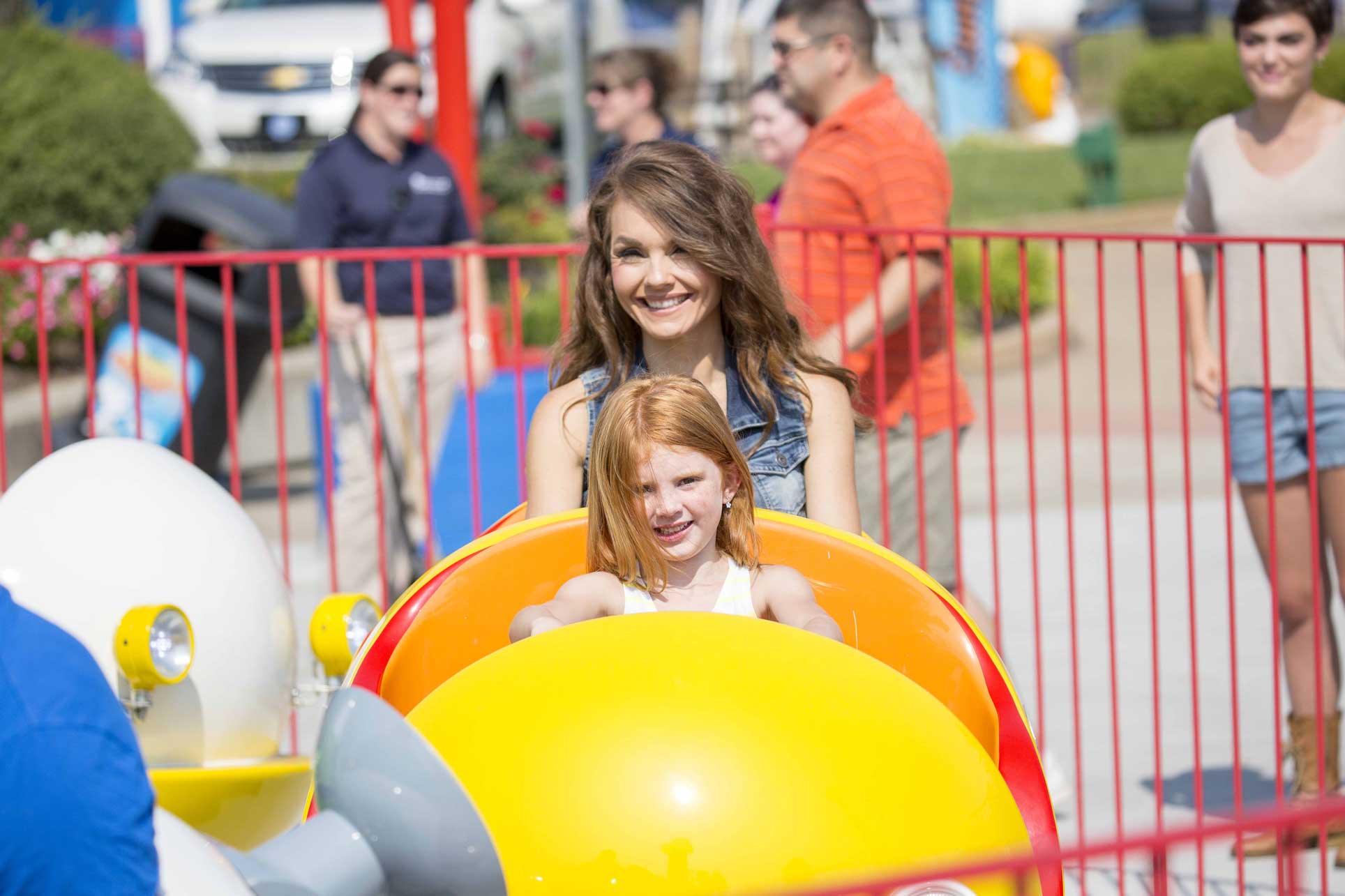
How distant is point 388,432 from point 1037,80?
2080cm

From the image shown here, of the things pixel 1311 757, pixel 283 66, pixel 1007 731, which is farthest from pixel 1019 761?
pixel 283 66

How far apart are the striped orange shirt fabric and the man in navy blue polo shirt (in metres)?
1.49

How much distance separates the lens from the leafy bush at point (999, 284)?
12.3 metres

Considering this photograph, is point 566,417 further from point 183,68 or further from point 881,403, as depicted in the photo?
point 183,68

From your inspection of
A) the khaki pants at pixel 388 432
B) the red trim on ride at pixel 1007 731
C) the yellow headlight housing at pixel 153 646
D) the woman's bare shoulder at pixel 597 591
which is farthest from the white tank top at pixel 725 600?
the khaki pants at pixel 388 432

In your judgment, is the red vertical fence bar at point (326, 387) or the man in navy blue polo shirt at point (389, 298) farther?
the man in navy blue polo shirt at point (389, 298)

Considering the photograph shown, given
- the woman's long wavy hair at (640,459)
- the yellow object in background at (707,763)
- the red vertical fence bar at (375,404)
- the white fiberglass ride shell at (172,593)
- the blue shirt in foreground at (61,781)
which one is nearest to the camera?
the blue shirt in foreground at (61,781)

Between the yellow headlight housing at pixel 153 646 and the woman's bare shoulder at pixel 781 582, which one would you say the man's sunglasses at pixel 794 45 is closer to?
the woman's bare shoulder at pixel 781 582

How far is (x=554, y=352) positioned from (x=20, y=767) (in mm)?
1869

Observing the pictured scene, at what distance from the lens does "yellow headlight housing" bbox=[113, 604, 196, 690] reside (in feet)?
9.84

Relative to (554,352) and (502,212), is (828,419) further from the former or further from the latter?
(502,212)

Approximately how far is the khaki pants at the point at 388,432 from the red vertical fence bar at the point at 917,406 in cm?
176

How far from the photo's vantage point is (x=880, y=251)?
163 inches

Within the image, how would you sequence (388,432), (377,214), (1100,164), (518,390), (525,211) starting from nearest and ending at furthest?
(518,390) → (377,214) → (388,432) → (525,211) → (1100,164)
